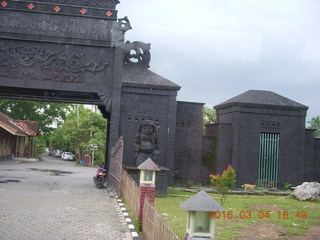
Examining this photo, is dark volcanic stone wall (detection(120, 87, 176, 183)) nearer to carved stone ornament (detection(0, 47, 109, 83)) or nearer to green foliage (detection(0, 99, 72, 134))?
carved stone ornament (detection(0, 47, 109, 83))

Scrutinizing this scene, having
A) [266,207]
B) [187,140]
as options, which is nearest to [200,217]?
[266,207]

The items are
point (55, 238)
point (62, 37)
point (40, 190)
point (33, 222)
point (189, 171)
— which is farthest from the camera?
point (189, 171)

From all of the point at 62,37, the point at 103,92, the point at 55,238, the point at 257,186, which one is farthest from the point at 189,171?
the point at 55,238

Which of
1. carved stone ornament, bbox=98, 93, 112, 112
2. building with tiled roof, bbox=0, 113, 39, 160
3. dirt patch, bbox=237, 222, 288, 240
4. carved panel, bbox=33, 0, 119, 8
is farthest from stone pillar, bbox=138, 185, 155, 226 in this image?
building with tiled roof, bbox=0, 113, 39, 160

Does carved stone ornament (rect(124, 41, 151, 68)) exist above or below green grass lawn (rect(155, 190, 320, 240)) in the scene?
above

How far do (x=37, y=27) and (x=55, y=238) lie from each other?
1001 centimetres

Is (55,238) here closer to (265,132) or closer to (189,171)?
(189,171)

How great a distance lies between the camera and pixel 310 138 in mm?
16828

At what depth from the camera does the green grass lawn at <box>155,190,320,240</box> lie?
830 cm

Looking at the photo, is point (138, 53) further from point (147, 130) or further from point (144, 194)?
point (144, 194)

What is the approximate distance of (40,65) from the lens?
14633 millimetres

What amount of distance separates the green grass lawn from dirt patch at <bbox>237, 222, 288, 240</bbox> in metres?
0.12

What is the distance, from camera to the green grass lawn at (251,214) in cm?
830
